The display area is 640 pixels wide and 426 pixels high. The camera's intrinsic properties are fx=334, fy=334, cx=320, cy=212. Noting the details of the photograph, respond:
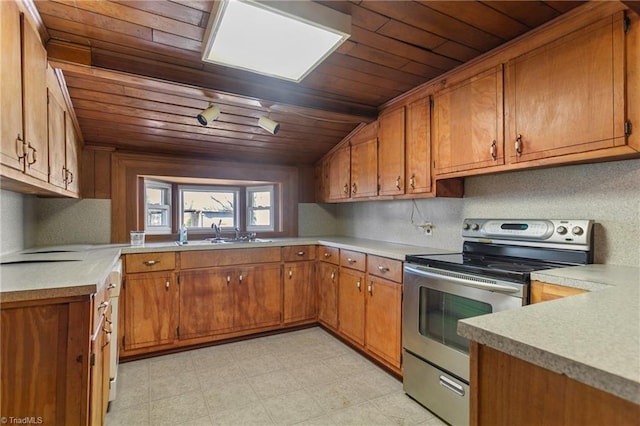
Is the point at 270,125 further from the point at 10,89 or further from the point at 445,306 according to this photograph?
the point at 445,306

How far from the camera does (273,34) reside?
1710 millimetres

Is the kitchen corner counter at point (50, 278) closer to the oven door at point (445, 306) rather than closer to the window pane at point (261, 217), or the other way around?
the oven door at point (445, 306)

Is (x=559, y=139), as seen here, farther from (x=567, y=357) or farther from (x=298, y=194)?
(x=298, y=194)

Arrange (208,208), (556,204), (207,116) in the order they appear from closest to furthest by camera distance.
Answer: (556,204)
(207,116)
(208,208)

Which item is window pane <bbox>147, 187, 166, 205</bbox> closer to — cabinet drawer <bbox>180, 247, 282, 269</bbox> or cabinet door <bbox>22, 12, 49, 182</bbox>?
cabinet drawer <bbox>180, 247, 282, 269</bbox>

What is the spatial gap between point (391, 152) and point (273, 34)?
1.45 meters

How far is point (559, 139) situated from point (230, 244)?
261cm

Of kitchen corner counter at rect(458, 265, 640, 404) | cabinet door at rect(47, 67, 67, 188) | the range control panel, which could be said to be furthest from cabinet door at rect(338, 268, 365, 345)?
cabinet door at rect(47, 67, 67, 188)

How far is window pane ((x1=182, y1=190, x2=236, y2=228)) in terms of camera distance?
3822 millimetres

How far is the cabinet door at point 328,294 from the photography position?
10.7 ft

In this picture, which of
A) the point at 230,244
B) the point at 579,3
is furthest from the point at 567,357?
the point at 230,244

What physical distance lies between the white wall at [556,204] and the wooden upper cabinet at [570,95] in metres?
0.31

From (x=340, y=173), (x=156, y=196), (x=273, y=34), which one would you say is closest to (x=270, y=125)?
(x=273, y=34)

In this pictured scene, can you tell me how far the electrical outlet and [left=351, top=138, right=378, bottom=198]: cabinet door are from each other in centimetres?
50
